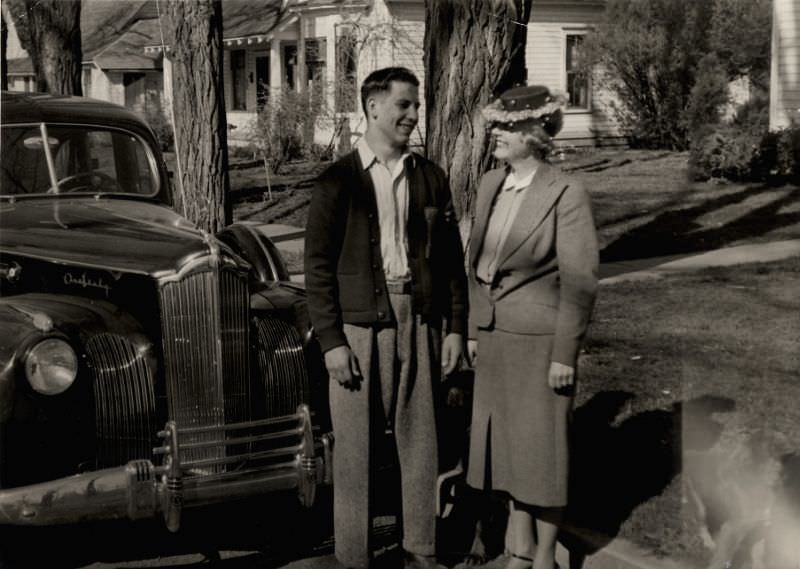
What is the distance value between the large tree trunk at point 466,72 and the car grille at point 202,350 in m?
2.08

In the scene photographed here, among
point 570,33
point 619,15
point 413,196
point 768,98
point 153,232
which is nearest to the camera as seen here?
point 413,196

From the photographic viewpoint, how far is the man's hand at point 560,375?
14.5ft

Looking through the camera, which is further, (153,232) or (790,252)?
(790,252)

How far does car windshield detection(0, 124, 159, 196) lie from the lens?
657 centimetres

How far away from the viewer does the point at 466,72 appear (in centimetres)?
664

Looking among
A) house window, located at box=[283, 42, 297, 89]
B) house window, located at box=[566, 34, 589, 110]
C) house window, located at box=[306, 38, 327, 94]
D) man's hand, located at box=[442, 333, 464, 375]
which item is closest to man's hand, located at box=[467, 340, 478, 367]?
man's hand, located at box=[442, 333, 464, 375]

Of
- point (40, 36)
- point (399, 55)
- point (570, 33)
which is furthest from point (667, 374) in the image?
point (570, 33)

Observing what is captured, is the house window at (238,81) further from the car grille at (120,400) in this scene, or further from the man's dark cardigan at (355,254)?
the man's dark cardigan at (355,254)

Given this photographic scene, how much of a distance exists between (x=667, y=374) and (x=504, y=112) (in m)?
3.38

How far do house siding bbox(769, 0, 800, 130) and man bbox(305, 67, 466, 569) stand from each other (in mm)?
17539

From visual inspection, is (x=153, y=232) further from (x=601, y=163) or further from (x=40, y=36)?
(x=601, y=163)

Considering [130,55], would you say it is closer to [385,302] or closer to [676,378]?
[676,378]

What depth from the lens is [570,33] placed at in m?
29.2

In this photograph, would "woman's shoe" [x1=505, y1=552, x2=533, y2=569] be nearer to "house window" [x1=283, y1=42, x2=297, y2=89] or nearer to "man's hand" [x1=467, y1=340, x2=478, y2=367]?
"man's hand" [x1=467, y1=340, x2=478, y2=367]
